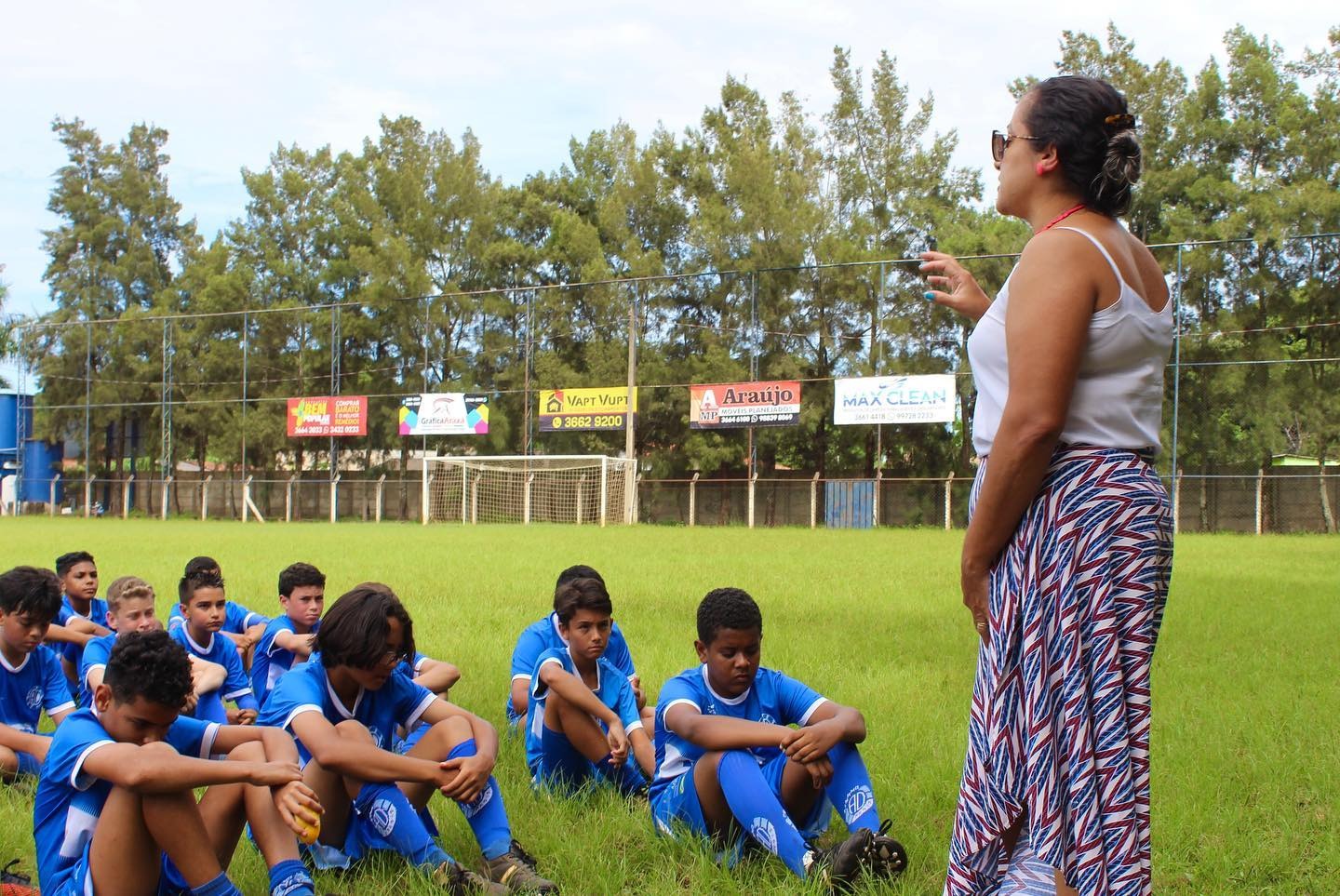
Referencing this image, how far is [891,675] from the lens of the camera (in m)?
7.26

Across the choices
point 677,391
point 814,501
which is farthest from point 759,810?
point 677,391

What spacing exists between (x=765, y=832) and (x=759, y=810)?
0.07 metres

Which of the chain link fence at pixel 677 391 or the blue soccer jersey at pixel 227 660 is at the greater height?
the chain link fence at pixel 677 391

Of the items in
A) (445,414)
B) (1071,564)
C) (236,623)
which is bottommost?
(236,623)

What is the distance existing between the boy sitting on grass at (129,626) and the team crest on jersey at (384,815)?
1695 millimetres

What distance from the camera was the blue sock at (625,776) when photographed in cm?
475

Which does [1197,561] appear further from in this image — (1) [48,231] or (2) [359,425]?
(1) [48,231]

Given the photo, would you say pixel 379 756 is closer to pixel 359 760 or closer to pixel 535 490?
pixel 359 760

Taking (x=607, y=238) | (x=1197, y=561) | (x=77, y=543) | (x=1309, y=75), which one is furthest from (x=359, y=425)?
(x=1309, y=75)

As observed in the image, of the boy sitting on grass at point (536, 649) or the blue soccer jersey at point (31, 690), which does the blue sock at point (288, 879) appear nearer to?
the boy sitting on grass at point (536, 649)

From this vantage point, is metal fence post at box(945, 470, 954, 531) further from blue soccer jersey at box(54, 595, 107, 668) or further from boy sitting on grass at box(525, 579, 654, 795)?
boy sitting on grass at box(525, 579, 654, 795)

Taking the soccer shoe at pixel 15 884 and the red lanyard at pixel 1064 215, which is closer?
the red lanyard at pixel 1064 215

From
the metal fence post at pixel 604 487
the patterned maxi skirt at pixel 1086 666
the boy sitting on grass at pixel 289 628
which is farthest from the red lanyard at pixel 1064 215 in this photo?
the metal fence post at pixel 604 487

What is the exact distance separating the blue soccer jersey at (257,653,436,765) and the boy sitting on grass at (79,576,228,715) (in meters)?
1.27
